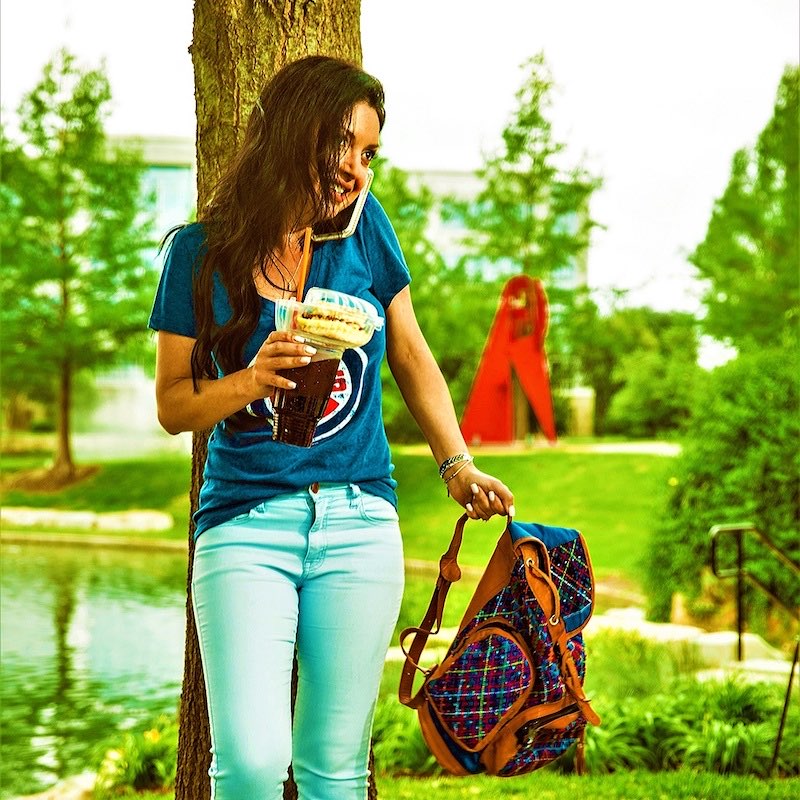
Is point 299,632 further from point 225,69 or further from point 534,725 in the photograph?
point 225,69

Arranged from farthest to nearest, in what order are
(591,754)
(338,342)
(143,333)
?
(143,333) → (591,754) → (338,342)

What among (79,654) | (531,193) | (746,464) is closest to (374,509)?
(746,464)

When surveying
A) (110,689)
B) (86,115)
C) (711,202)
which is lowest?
(110,689)

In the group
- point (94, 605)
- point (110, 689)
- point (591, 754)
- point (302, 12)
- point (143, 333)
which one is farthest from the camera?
point (143, 333)

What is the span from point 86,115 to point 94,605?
31.6ft

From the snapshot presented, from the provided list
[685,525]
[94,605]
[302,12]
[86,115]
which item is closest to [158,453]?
[86,115]

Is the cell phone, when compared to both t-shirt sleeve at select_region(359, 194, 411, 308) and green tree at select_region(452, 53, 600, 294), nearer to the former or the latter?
t-shirt sleeve at select_region(359, 194, 411, 308)

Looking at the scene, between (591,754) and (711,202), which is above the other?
(711,202)

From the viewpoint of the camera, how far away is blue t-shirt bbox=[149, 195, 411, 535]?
5.33ft

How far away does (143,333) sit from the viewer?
18516 millimetres

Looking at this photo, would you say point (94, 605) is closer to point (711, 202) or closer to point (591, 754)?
point (591, 754)

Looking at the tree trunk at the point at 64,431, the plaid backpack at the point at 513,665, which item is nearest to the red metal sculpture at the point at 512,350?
the tree trunk at the point at 64,431

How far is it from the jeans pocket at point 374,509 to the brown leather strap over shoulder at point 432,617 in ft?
0.61

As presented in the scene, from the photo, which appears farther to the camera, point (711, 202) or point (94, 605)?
point (711, 202)
